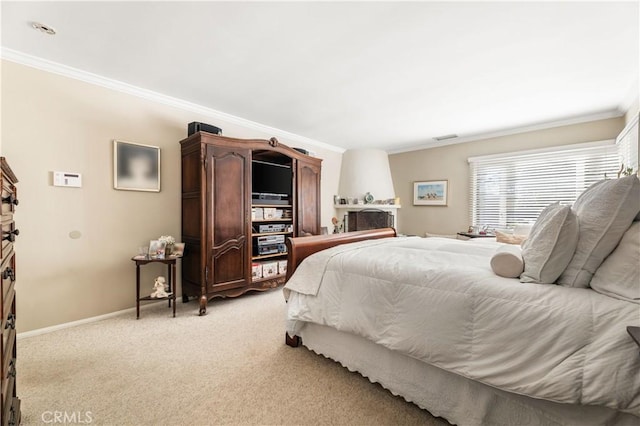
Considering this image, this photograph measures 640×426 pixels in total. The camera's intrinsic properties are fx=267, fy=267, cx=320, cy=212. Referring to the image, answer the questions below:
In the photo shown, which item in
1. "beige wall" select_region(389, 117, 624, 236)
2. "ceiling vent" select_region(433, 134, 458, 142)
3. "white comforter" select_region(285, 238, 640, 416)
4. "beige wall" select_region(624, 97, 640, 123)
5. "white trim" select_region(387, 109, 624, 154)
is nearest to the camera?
"white comforter" select_region(285, 238, 640, 416)

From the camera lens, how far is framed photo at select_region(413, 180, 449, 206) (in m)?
4.91

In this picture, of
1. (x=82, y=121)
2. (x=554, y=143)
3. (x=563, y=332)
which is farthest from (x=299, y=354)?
(x=554, y=143)

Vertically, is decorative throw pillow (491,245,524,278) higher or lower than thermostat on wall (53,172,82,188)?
lower

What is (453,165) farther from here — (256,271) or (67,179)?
(67,179)

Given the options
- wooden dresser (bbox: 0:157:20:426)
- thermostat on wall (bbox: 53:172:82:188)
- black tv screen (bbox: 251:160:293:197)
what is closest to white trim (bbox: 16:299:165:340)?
thermostat on wall (bbox: 53:172:82:188)

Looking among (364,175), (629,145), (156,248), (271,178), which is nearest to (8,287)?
(156,248)

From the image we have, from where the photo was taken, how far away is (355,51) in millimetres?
2158

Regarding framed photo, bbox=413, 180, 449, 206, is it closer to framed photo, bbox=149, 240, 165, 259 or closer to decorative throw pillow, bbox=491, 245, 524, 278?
decorative throw pillow, bbox=491, 245, 524, 278

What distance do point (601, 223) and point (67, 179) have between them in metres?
3.67

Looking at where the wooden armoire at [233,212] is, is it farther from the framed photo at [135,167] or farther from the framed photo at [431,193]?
the framed photo at [431,193]

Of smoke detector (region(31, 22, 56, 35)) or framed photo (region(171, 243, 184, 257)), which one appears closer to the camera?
smoke detector (region(31, 22, 56, 35))

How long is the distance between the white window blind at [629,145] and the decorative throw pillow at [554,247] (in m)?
2.38

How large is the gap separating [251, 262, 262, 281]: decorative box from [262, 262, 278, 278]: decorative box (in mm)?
58

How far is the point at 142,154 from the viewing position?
2.85 metres
